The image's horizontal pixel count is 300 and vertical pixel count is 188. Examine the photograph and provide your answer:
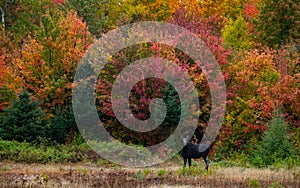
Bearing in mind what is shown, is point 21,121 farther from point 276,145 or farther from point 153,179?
→ point 276,145

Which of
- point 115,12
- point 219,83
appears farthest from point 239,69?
point 115,12

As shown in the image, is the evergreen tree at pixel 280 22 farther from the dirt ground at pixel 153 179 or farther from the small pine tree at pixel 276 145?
the dirt ground at pixel 153 179

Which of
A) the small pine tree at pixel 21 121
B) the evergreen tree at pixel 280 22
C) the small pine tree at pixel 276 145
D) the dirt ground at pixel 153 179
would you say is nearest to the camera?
the dirt ground at pixel 153 179

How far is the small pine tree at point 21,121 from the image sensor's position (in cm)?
2748

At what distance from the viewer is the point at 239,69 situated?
30688 millimetres

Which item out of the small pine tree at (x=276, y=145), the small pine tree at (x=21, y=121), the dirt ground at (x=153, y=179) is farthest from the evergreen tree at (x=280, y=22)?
the dirt ground at (x=153, y=179)

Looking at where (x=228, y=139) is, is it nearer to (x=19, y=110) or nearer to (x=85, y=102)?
(x=85, y=102)

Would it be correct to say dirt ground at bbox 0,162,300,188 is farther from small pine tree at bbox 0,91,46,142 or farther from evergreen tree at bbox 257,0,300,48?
evergreen tree at bbox 257,0,300,48

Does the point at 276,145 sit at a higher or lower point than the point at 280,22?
lower

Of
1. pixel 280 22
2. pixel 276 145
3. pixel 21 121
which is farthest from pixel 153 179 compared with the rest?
pixel 280 22

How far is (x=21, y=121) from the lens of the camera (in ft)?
90.7

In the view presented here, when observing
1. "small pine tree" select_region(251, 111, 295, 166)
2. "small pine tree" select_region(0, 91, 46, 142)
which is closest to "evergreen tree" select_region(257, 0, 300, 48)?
"small pine tree" select_region(251, 111, 295, 166)

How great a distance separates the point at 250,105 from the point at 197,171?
32.1ft

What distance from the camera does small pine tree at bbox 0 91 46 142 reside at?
90.2 ft
